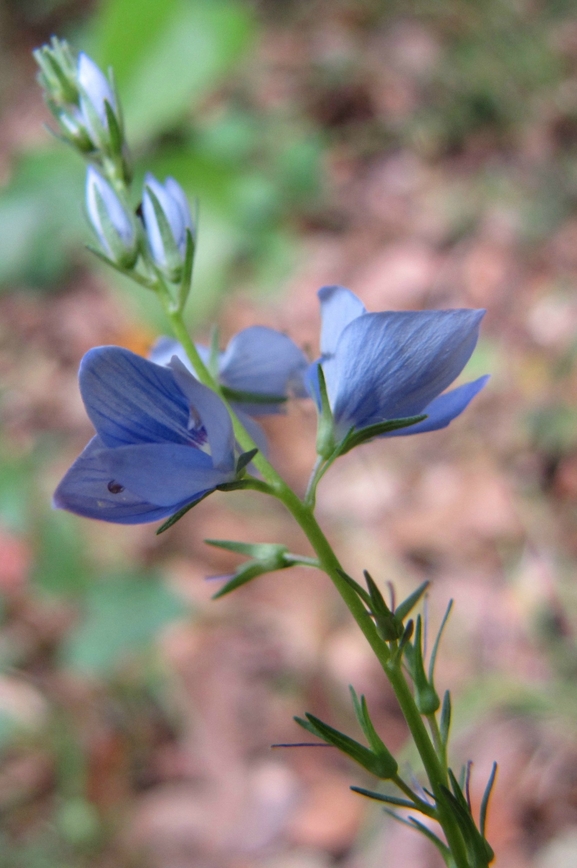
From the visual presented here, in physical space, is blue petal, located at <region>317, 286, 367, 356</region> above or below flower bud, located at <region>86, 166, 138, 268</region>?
below

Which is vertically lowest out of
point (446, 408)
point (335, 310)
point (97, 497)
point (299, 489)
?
point (97, 497)

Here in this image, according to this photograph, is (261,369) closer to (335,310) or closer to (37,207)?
(335,310)

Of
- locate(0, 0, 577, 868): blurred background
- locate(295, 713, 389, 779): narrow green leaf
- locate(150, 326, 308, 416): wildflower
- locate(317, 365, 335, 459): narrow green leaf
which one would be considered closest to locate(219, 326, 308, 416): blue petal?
locate(150, 326, 308, 416): wildflower

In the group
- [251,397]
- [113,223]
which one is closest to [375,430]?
[251,397]

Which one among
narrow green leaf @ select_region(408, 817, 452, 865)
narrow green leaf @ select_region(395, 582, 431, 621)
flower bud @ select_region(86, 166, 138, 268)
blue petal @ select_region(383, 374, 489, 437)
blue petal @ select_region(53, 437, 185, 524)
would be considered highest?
→ flower bud @ select_region(86, 166, 138, 268)

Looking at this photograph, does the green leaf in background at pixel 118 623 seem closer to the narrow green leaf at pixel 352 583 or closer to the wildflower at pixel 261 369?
the wildflower at pixel 261 369

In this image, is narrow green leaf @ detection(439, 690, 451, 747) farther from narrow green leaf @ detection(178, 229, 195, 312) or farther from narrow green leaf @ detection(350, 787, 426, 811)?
narrow green leaf @ detection(178, 229, 195, 312)
